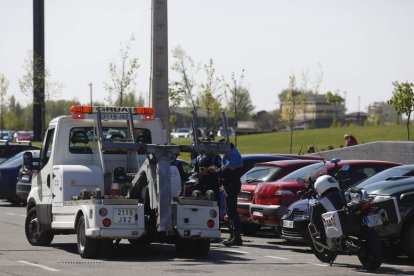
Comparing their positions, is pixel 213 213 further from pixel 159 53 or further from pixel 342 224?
pixel 159 53

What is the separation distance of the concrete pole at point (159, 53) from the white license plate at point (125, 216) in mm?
10946

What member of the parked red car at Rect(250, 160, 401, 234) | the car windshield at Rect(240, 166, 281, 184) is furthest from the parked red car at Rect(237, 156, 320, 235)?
the parked red car at Rect(250, 160, 401, 234)

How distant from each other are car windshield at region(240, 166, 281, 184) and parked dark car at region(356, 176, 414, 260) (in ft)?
14.9

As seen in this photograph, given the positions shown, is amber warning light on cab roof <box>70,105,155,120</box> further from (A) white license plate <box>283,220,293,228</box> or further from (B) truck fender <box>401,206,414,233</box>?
(B) truck fender <box>401,206,414,233</box>

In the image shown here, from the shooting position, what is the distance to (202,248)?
15.3 m

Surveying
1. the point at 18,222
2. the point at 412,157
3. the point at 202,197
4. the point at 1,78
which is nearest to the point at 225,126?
the point at 202,197

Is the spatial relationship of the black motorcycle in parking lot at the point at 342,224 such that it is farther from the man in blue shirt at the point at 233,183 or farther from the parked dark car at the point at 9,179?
the parked dark car at the point at 9,179

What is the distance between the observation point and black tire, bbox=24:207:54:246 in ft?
54.7

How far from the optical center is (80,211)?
1488 centimetres

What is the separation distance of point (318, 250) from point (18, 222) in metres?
9.98

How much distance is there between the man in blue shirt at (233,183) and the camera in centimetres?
1727

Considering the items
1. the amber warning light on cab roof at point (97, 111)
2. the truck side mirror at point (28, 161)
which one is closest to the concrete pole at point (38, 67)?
the truck side mirror at point (28, 161)

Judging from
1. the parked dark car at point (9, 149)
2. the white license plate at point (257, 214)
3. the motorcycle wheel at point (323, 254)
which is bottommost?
the motorcycle wheel at point (323, 254)

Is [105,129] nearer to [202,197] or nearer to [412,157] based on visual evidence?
[202,197]
